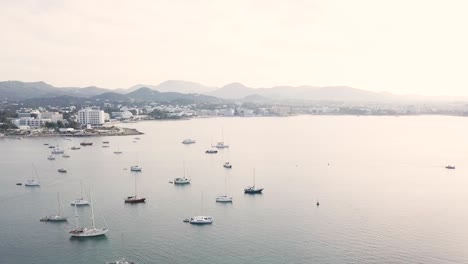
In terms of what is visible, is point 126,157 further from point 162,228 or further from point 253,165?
point 162,228

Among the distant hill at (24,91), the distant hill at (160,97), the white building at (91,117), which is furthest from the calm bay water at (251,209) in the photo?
the distant hill at (24,91)

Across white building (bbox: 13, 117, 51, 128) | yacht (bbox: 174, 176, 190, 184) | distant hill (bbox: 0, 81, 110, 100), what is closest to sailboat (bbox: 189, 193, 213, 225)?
yacht (bbox: 174, 176, 190, 184)

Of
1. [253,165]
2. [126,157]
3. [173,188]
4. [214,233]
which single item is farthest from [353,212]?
[126,157]

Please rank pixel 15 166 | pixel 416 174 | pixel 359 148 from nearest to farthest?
pixel 416 174 < pixel 15 166 < pixel 359 148

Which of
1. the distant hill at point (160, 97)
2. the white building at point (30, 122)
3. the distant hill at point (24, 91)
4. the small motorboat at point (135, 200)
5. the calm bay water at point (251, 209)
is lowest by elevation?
the calm bay water at point (251, 209)

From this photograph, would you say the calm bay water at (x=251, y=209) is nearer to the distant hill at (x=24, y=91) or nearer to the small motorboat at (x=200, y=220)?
the small motorboat at (x=200, y=220)

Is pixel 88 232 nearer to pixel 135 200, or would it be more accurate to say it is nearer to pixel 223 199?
pixel 135 200

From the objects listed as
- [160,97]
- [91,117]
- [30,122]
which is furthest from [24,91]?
[30,122]
